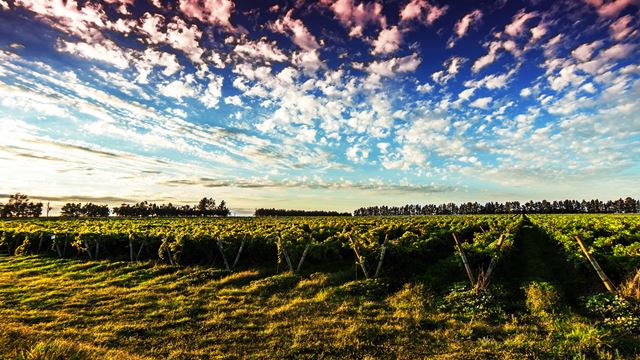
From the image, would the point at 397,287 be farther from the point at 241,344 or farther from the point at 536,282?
the point at 241,344

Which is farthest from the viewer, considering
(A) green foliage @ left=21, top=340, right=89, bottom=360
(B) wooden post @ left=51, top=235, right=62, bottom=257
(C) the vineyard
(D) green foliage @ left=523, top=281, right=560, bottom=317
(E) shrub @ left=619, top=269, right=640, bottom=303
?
(B) wooden post @ left=51, top=235, right=62, bottom=257

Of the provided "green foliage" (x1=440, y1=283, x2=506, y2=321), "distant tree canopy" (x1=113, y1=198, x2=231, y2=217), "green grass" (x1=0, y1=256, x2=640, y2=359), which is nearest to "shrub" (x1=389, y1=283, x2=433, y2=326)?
"green grass" (x1=0, y1=256, x2=640, y2=359)

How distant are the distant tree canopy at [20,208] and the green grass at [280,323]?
17615 cm

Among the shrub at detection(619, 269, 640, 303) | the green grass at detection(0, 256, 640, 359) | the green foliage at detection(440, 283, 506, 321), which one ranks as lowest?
the green grass at detection(0, 256, 640, 359)

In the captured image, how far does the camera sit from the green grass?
8.36 m

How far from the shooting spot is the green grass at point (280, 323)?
836 centimetres

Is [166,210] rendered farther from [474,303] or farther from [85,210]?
[474,303]

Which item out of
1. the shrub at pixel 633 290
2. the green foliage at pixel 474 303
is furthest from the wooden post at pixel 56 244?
the shrub at pixel 633 290

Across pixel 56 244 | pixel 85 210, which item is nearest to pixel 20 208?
pixel 85 210

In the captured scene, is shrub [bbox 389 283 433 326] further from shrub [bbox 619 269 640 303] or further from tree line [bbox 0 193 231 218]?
tree line [bbox 0 193 231 218]

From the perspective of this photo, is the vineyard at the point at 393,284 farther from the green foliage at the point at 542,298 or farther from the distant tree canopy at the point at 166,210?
the distant tree canopy at the point at 166,210

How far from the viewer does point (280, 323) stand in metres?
10.7

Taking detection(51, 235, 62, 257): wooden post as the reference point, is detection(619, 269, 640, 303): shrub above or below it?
above

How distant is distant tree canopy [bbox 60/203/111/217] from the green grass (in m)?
181
